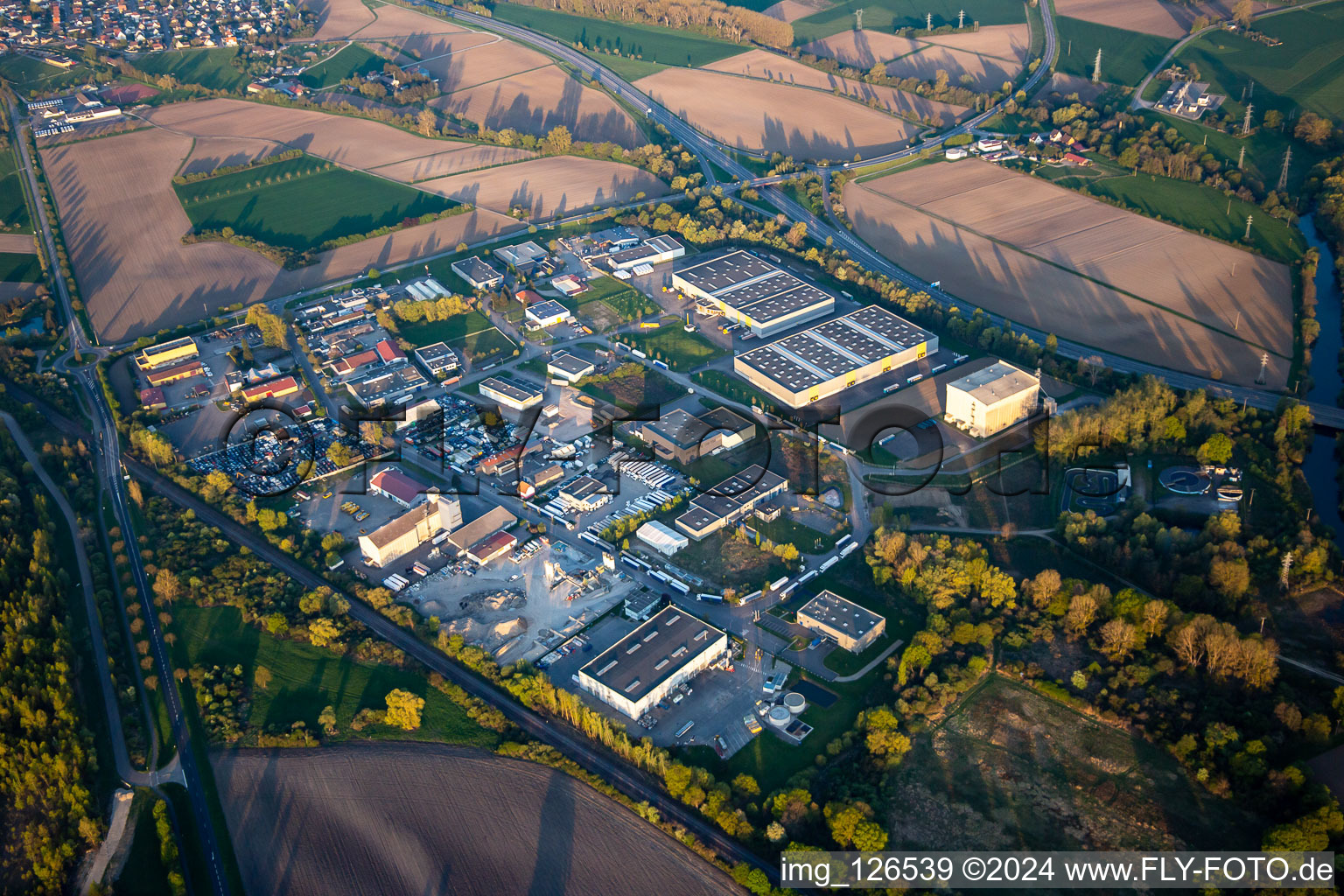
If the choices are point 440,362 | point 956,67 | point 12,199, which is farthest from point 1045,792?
point 12,199

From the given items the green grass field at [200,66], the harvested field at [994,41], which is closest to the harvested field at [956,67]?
the harvested field at [994,41]

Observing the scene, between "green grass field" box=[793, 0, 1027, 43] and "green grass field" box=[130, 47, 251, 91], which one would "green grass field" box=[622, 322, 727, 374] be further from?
"green grass field" box=[130, 47, 251, 91]

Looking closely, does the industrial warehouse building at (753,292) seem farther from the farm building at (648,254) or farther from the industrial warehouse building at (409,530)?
the industrial warehouse building at (409,530)

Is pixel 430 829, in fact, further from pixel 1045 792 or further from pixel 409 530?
pixel 1045 792

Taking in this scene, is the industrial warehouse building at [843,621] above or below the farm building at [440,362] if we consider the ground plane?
below

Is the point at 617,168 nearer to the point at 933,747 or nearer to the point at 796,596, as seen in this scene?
the point at 796,596
